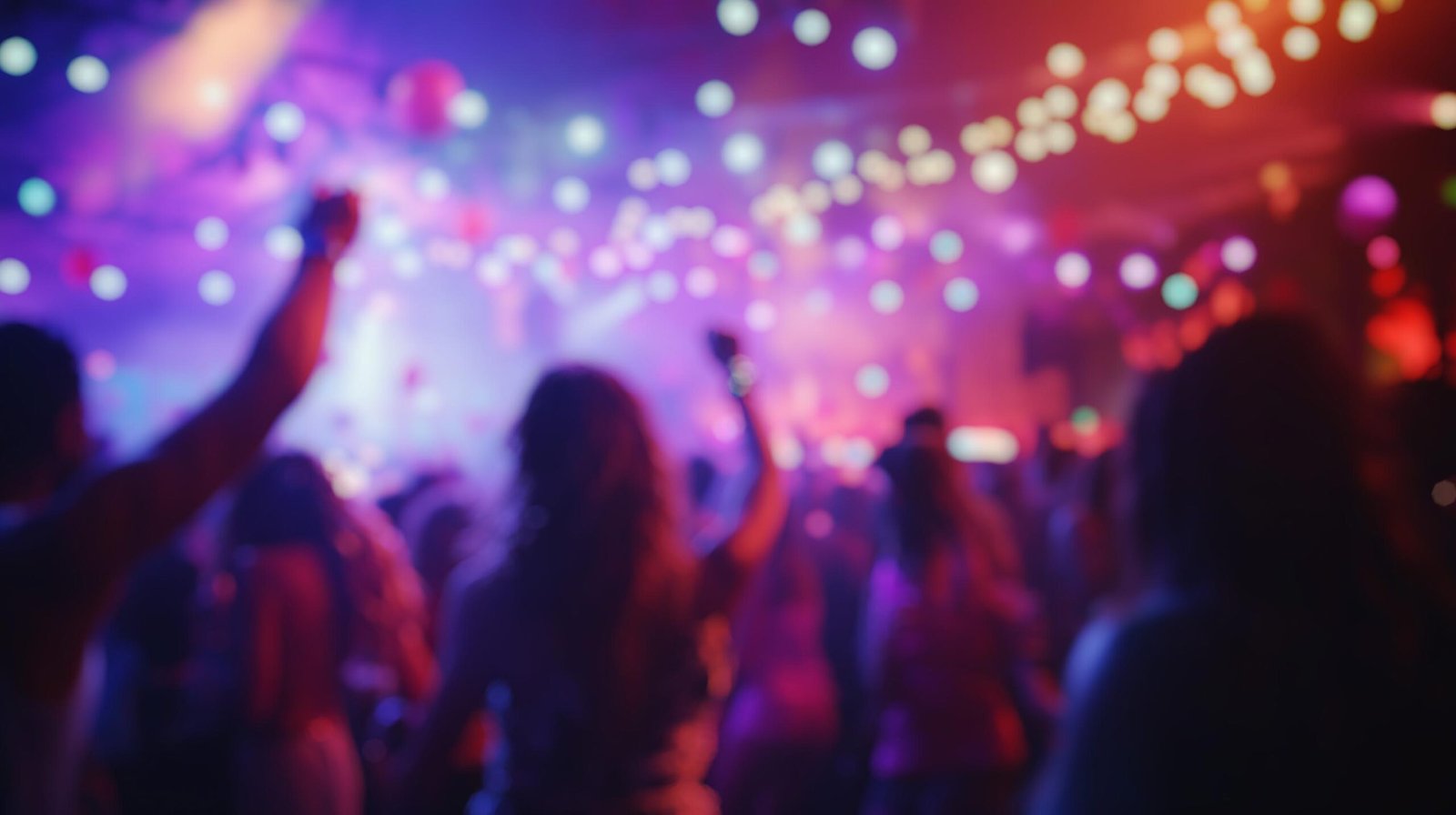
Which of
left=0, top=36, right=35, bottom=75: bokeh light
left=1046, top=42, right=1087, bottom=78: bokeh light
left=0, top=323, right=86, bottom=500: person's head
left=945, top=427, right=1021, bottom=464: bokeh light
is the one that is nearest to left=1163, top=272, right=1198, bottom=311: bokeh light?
left=945, top=427, right=1021, bottom=464: bokeh light

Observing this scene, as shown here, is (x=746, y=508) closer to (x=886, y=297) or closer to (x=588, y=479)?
(x=588, y=479)

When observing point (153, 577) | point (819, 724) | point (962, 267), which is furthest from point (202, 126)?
point (962, 267)

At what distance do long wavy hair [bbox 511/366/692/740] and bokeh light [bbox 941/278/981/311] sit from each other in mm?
12663

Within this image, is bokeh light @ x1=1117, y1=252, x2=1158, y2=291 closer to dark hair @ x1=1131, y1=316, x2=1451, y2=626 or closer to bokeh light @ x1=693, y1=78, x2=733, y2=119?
bokeh light @ x1=693, y1=78, x2=733, y2=119

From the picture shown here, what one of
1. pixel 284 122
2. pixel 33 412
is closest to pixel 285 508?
pixel 33 412

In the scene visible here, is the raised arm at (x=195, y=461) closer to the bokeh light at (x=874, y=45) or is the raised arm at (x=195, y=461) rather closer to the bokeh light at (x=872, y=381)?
the bokeh light at (x=874, y=45)

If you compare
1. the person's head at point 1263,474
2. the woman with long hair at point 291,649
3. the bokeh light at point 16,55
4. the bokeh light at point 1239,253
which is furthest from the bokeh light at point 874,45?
the bokeh light at point 1239,253

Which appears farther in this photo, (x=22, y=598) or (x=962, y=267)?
(x=962, y=267)

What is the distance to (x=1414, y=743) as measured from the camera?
1010 mm

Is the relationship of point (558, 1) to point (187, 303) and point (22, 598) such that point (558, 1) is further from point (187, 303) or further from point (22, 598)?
point (187, 303)

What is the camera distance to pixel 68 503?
3.88 feet

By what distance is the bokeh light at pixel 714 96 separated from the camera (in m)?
7.93

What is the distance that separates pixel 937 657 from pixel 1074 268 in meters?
10.4

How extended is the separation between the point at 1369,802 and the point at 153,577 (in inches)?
149
